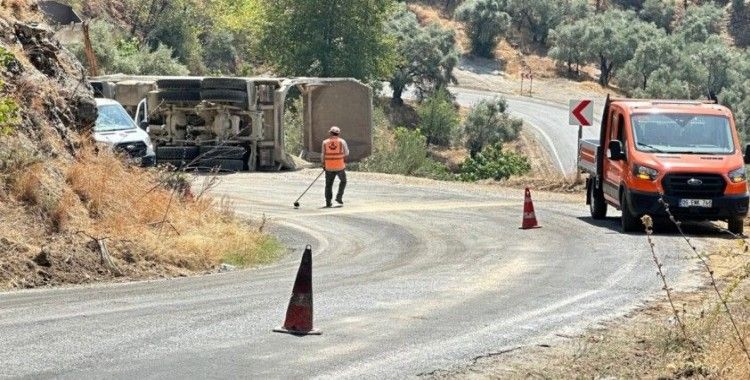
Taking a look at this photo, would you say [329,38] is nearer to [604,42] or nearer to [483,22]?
[483,22]

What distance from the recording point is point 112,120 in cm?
2859

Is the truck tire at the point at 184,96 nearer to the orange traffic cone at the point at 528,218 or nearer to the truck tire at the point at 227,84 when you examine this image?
the truck tire at the point at 227,84

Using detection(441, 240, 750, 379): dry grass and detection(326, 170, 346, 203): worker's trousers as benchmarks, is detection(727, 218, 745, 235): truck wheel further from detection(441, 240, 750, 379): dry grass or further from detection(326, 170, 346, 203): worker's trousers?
detection(441, 240, 750, 379): dry grass

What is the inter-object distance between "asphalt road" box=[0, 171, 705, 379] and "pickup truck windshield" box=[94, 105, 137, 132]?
17.0ft

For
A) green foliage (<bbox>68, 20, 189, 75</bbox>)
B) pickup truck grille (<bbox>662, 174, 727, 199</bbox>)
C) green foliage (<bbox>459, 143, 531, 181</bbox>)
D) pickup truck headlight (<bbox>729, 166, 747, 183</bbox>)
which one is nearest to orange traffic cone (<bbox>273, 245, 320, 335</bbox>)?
pickup truck grille (<bbox>662, 174, 727, 199</bbox>)

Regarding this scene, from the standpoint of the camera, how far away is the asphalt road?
35.2 ft

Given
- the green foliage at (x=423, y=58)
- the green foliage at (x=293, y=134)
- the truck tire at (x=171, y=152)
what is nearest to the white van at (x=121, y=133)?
the truck tire at (x=171, y=152)

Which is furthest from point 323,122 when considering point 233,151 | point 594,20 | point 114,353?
point 594,20

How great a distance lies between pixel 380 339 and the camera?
39.2 feet

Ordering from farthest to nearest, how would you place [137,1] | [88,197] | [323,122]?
[137,1] → [323,122] → [88,197]

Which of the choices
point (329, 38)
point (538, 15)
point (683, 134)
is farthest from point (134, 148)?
point (538, 15)

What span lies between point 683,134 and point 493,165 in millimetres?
49180

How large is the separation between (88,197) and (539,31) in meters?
100

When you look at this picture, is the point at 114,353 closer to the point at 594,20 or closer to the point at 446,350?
the point at 446,350
